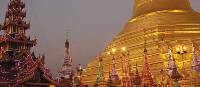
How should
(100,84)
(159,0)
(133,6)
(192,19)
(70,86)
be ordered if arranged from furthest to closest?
(133,6)
(159,0)
(192,19)
(70,86)
(100,84)

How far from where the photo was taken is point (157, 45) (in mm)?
28797

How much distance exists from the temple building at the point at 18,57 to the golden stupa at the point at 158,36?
25.7 feet

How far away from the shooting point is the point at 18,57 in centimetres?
2430

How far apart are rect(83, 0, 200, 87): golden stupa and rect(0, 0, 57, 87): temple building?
25.7ft

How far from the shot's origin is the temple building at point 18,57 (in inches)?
838

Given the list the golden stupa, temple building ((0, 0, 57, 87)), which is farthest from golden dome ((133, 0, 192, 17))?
temple building ((0, 0, 57, 87))

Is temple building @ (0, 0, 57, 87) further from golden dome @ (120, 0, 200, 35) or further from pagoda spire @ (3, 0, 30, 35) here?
golden dome @ (120, 0, 200, 35)

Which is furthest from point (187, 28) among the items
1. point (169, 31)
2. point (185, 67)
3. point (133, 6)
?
point (133, 6)

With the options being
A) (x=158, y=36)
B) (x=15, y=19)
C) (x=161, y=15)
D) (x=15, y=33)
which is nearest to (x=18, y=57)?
(x=15, y=33)

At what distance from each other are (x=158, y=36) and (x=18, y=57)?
12.4 meters

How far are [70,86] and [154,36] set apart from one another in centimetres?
879

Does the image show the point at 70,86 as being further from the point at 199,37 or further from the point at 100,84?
the point at 199,37

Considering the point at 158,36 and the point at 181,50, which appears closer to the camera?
the point at 181,50

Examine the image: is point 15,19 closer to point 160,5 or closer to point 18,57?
point 18,57
